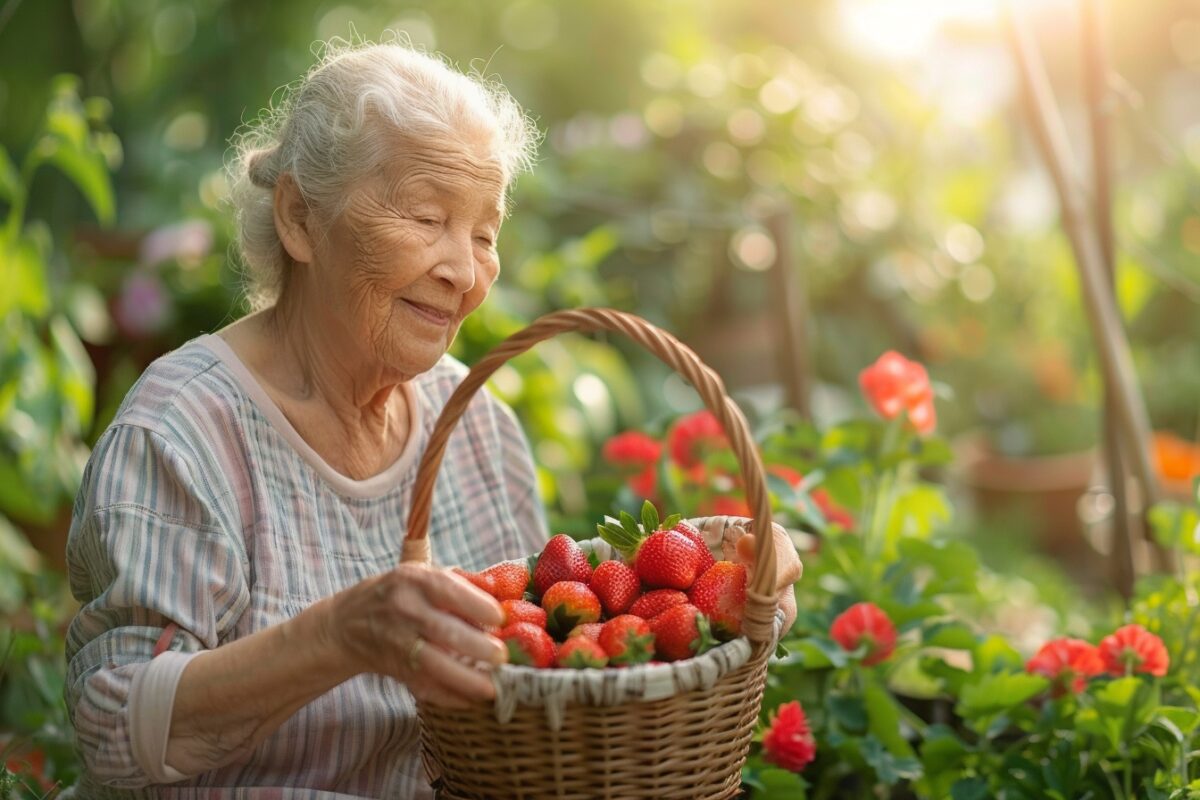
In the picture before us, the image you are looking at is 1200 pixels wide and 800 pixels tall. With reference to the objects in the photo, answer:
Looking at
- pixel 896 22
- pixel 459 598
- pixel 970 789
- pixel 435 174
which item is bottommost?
pixel 970 789

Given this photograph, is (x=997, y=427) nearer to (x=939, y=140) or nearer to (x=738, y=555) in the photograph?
(x=939, y=140)

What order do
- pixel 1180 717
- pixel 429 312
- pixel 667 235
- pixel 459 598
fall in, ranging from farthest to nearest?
pixel 667 235
pixel 1180 717
pixel 429 312
pixel 459 598

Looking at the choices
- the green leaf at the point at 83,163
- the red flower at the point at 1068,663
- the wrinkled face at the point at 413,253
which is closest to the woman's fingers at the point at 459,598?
the wrinkled face at the point at 413,253

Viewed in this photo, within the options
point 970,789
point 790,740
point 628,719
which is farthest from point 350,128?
point 970,789

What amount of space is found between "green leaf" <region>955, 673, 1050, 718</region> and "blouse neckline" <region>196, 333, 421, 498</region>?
0.97 m

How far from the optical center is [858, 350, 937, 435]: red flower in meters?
2.31

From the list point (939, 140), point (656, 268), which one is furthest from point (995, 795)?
point (939, 140)

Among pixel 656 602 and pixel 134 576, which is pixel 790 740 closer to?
pixel 656 602

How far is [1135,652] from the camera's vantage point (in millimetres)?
1922

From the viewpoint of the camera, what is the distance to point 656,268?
4.12 meters

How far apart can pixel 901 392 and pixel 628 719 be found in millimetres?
1197

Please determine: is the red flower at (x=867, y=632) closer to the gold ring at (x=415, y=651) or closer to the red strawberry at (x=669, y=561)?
the red strawberry at (x=669, y=561)

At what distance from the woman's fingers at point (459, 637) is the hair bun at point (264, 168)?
764 mm

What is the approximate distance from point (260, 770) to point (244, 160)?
2.88 ft
